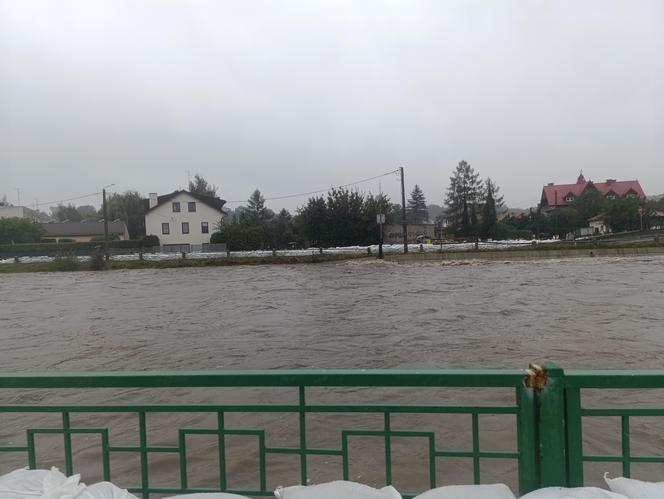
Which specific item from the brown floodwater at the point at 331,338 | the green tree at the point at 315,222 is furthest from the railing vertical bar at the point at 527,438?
the green tree at the point at 315,222

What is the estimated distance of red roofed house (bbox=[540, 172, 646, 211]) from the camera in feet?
247

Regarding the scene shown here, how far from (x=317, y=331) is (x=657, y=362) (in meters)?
7.11

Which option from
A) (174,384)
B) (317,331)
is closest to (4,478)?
(174,384)

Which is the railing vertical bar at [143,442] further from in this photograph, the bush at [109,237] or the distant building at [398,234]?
the bush at [109,237]

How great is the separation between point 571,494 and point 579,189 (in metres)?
85.8

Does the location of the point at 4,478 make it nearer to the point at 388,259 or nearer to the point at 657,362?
the point at 657,362

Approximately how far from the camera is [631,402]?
22.6ft

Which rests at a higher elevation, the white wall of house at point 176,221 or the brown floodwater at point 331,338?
the white wall of house at point 176,221

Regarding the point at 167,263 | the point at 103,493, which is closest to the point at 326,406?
the point at 103,493

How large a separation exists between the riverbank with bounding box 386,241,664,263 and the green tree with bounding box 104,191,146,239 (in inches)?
1905

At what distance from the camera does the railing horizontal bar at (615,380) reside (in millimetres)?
2006

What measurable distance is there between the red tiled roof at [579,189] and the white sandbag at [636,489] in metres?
78.8

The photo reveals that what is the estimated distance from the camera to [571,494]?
6.31 ft

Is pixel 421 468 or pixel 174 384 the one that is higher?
pixel 174 384
